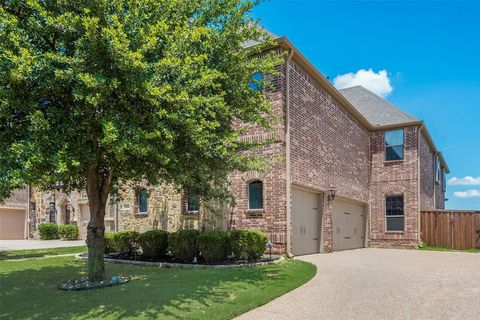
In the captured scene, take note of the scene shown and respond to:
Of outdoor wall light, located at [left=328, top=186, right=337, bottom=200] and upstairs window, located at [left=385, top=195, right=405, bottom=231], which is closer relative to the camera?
outdoor wall light, located at [left=328, top=186, right=337, bottom=200]

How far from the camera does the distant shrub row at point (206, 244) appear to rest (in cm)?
1104

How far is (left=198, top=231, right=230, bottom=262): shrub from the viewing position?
36.1 feet

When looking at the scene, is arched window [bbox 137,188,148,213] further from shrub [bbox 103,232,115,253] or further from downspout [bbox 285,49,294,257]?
downspout [bbox 285,49,294,257]

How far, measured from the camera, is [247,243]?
11.0m

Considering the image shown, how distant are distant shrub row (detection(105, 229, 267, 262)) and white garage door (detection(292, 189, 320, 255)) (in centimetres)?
245

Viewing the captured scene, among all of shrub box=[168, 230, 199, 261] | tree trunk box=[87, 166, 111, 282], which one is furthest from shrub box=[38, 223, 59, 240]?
tree trunk box=[87, 166, 111, 282]

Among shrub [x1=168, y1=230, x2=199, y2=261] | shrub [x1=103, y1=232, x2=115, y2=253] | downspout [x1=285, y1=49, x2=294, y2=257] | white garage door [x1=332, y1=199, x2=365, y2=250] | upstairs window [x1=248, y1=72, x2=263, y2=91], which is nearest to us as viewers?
upstairs window [x1=248, y1=72, x2=263, y2=91]

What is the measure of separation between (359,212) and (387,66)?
25.0 ft

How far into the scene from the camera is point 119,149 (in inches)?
229

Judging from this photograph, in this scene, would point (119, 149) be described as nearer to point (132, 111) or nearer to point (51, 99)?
point (132, 111)

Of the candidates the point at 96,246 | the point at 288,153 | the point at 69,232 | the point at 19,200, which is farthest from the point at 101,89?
the point at 19,200

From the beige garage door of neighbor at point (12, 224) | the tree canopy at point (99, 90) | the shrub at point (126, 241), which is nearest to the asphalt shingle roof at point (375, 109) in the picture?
the shrub at point (126, 241)

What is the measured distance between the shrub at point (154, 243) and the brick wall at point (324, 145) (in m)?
4.56

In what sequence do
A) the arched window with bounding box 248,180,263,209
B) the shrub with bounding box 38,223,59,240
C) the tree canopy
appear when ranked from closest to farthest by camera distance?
the tree canopy < the arched window with bounding box 248,180,263,209 < the shrub with bounding box 38,223,59,240
